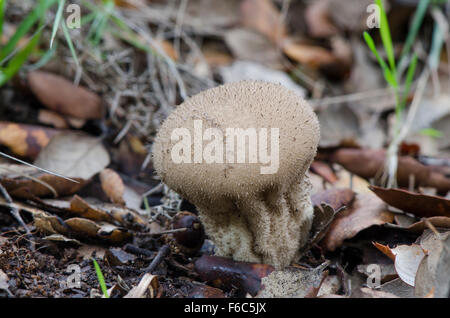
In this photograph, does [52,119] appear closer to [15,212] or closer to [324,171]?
[15,212]

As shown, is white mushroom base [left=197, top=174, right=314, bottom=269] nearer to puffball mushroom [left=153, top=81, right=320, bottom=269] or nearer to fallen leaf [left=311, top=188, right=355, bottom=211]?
puffball mushroom [left=153, top=81, right=320, bottom=269]

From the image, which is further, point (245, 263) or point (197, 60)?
point (197, 60)

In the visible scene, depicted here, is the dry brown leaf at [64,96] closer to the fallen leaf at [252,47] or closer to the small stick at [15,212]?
the small stick at [15,212]

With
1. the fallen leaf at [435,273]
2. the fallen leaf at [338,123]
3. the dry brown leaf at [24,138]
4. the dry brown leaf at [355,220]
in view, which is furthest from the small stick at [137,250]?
the fallen leaf at [338,123]

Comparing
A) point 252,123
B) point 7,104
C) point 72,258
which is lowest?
point 72,258

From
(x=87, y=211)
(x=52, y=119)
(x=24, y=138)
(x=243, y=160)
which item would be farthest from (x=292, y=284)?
(x=52, y=119)

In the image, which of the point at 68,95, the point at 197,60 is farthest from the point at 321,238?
the point at 197,60

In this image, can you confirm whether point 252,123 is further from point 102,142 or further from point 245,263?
point 102,142
